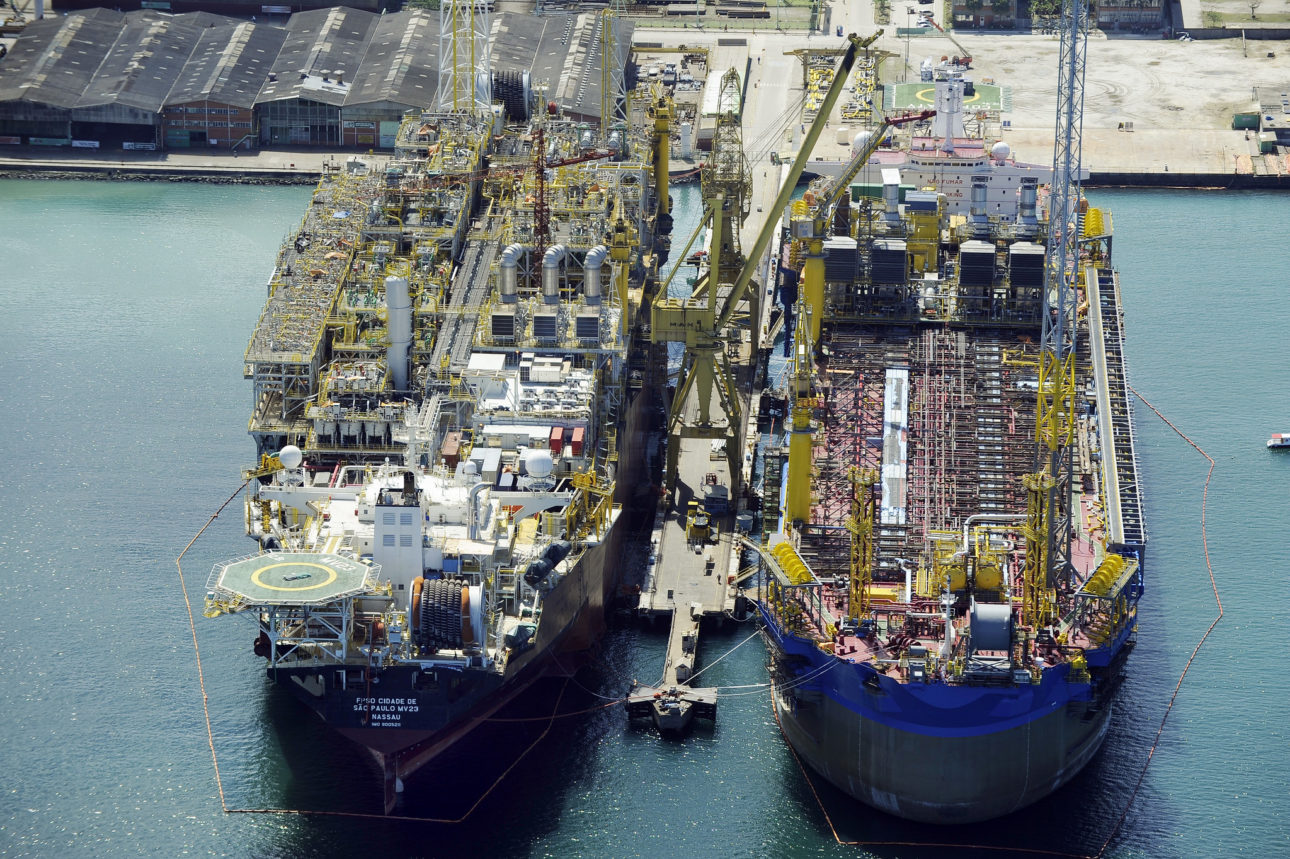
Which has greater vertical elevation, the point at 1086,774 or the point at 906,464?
the point at 906,464

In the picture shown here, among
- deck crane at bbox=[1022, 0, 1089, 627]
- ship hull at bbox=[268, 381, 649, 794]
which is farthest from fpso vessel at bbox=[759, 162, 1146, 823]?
ship hull at bbox=[268, 381, 649, 794]

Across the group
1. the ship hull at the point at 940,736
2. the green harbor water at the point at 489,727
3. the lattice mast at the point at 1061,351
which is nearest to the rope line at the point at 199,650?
the green harbor water at the point at 489,727

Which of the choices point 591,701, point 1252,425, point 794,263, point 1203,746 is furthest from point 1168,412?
point 591,701

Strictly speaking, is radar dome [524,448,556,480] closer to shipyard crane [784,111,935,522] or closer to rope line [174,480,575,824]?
rope line [174,480,575,824]

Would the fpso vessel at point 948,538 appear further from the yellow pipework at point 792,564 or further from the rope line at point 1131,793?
the rope line at point 1131,793

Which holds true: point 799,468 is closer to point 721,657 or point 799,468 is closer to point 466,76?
point 721,657

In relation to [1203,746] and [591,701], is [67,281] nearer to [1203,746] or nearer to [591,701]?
[591,701]

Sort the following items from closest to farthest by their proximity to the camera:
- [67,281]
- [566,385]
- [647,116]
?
[566,385] < [647,116] < [67,281]

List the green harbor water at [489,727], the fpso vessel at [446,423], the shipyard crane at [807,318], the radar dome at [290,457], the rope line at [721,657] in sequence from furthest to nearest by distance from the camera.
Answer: the shipyard crane at [807,318]
the rope line at [721,657]
the radar dome at [290,457]
the green harbor water at [489,727]
the fpso vessel at [446,423]
